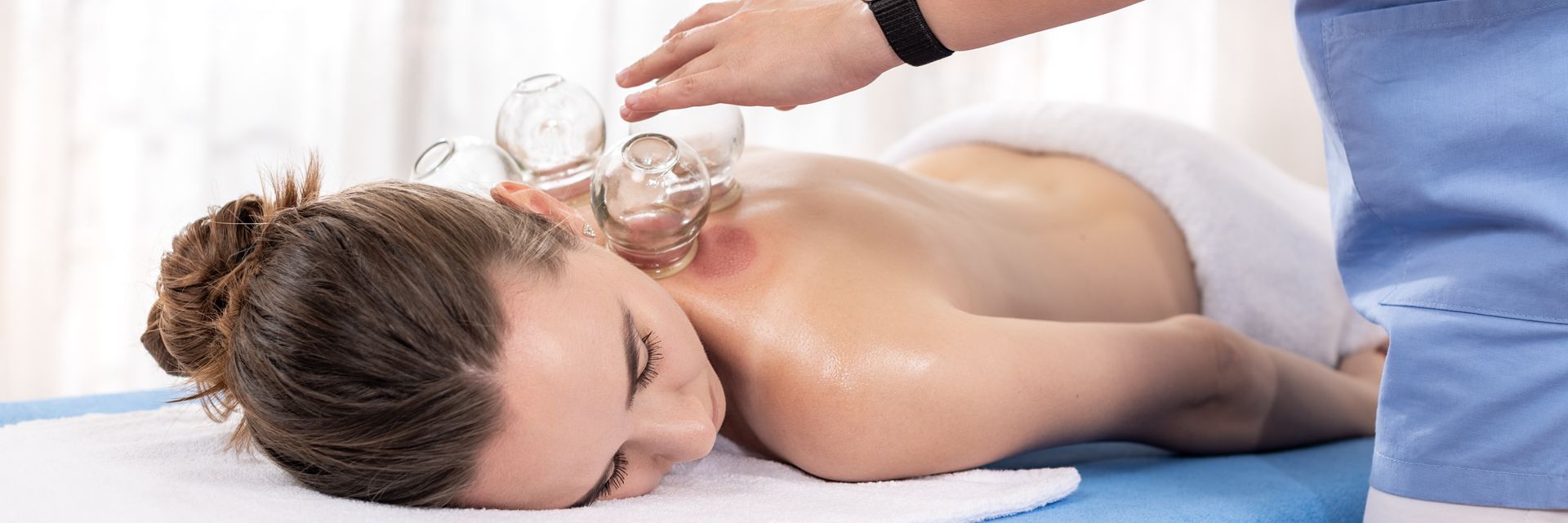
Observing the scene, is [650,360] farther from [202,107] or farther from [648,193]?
[202,107]

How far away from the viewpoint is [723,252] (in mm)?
1156

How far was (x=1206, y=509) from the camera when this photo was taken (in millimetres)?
1008

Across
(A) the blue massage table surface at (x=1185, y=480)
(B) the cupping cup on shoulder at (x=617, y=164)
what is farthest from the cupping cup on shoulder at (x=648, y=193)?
(A) the blue massage table surface at (x=1185, y=480)

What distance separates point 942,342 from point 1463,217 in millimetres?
420

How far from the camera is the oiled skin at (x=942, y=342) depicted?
103 centimetres

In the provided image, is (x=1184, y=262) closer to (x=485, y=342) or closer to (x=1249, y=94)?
(x=485, y=342)

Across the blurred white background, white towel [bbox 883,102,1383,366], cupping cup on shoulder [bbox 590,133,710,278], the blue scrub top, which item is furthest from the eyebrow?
the blurred white background

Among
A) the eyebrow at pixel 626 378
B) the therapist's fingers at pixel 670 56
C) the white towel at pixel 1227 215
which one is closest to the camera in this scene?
the eyebrow at pixel 626 378

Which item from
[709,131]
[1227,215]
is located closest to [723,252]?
[709,131]

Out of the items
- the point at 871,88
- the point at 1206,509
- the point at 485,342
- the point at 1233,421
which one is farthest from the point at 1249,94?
the point at 485,342

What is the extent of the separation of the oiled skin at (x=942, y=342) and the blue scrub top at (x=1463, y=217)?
0.95ft

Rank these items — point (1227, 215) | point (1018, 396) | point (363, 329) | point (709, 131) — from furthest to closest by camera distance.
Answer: point (1227, 215), point (709, 131), point (1018, 396), point (363, 329)

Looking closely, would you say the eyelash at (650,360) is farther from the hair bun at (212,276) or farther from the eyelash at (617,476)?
the hair bun at (212,276)

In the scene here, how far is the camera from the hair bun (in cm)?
94
